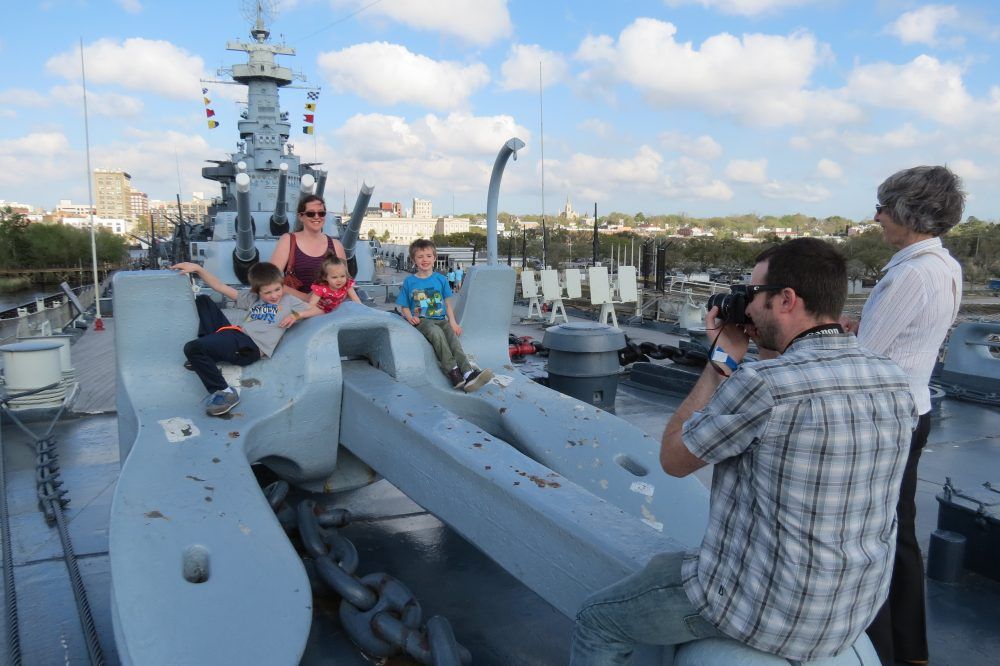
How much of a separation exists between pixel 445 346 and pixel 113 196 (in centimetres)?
17065

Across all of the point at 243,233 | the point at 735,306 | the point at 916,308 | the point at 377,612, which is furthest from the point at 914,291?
the point at 243,233

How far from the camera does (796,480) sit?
1.31m

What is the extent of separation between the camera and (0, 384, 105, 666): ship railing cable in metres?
2.51

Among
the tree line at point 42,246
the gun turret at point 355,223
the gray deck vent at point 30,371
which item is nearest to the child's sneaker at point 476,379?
the gray deck vent at point 30,371

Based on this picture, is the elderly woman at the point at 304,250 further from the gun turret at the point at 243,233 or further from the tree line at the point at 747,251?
the tree line at the point at 747,251

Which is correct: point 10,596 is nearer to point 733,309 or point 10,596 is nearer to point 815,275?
point 733,309

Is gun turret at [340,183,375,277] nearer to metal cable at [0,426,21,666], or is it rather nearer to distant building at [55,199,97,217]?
metal cable at [0,426,21,666]

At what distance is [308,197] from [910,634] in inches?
135

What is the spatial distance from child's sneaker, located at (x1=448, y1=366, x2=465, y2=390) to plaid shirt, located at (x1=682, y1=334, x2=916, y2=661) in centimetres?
237

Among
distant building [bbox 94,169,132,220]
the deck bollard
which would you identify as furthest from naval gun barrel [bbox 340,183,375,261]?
distant building [bbox 94,169,132,220]

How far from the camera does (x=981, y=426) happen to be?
5660 millimetres

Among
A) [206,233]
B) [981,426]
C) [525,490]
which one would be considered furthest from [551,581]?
[206,233]

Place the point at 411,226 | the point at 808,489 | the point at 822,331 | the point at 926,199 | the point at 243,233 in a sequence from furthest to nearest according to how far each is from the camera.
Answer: the point at 411,226
the point at 243,233
the point at 926,199
the point at 822,331
the point at 808,489

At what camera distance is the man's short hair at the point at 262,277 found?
355 cm
